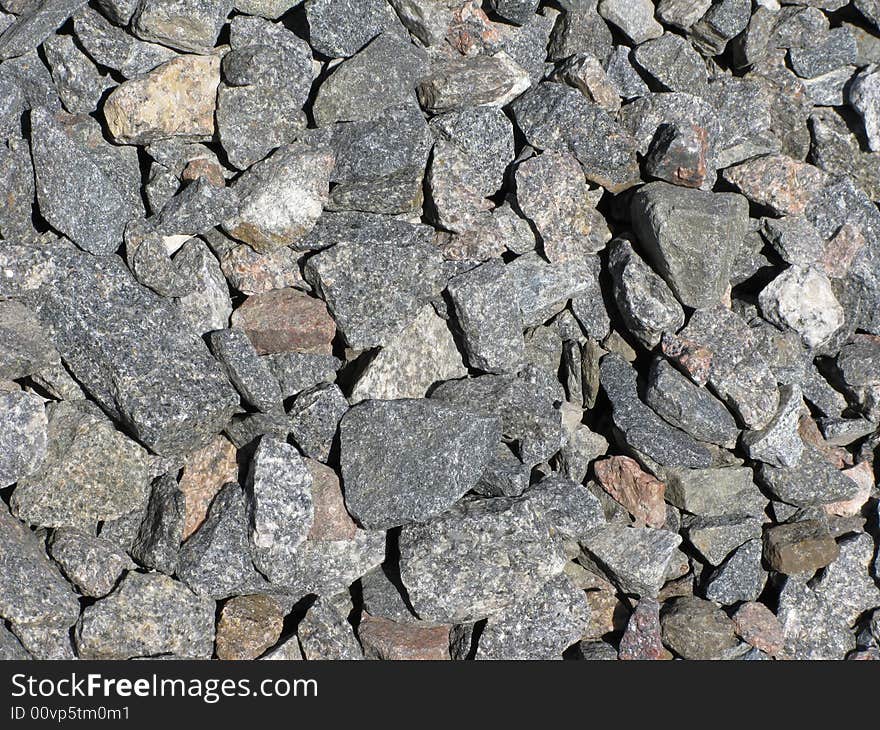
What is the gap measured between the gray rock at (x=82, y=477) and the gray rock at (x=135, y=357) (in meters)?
0.08

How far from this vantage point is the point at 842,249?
3225 mm

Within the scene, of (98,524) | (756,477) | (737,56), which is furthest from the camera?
(737,56)

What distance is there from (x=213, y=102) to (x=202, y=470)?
1225 millimetres

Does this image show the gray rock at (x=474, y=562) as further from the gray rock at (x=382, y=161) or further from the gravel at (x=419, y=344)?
the gray rock at (x=382, y=161)

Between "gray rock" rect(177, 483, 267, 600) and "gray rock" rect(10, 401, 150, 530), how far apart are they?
0.26 metres

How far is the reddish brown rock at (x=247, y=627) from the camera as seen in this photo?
2.74 m

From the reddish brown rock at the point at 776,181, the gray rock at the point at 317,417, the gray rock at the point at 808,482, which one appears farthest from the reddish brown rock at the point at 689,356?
the gray rock at the point at 317,417

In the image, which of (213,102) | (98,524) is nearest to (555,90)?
(213,102)

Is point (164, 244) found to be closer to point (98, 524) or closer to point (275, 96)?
point (275, 96)

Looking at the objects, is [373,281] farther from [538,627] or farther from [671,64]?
[671,64]

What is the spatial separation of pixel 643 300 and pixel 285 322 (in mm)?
1165

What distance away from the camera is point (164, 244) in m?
2.89

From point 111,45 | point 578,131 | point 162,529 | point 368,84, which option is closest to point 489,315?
point 578,131

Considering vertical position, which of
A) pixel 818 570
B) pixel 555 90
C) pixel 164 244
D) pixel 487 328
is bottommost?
pixel 818 570
